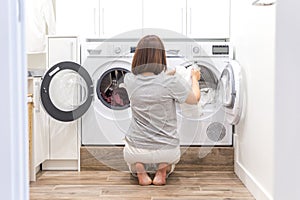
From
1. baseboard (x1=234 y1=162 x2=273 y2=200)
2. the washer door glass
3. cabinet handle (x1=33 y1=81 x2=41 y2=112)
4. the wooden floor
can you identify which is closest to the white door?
cabinet handle (x1=33 y1=81 x2=41 y2=112)

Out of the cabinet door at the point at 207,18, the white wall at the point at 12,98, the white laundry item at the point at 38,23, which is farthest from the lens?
the cabinet door at the point at 207,18

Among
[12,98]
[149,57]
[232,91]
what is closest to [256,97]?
[232,91]

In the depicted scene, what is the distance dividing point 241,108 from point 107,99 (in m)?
1.03

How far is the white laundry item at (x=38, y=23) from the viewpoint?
128 inches

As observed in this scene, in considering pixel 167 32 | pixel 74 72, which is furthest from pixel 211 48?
pixel 74 72

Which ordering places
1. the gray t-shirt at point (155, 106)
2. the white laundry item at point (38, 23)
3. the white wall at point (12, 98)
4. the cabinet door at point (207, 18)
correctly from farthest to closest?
the cabinet door at point (207, 18)
the white laundry item at point (38, 23)
the gray t-shirt at point (155, 106)
the white wall at point (12, 98)

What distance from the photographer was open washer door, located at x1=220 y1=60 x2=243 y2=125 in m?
3.08

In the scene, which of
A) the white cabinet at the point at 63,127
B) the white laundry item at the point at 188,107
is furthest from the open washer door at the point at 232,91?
the white cabinet at the point at 63,127

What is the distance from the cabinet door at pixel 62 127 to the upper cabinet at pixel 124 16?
34 centimetres

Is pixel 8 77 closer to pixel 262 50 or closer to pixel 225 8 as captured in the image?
pixel 262 50

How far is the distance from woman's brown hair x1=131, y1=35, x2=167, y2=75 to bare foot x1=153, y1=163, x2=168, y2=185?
687mm

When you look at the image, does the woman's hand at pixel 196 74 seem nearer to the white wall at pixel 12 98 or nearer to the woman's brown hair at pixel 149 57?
the woman's brown hair at pixel 149 57

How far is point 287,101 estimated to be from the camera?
0.94 metres

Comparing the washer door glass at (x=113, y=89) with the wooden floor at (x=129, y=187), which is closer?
the wooden floor at (x=129, y=187)
